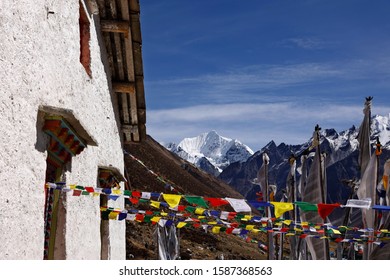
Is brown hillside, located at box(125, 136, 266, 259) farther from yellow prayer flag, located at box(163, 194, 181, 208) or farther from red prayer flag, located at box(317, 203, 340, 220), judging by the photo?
yellow prayer flag, located at box(163, 194, 181, 208)

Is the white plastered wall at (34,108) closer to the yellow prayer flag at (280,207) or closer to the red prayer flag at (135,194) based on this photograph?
the red prayer flag at (135,194)

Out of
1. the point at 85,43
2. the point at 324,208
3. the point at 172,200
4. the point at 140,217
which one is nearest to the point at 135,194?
the point at 172,200

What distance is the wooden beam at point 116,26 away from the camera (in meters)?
9.25

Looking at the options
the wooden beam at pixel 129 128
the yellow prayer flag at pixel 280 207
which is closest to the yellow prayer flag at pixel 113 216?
the yellow prayer flag at pixel 280 207

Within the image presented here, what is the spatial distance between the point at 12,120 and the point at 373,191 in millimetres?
5973

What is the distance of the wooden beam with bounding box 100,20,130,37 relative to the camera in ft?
30.3

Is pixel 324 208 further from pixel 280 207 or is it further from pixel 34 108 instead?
pixel 34 108

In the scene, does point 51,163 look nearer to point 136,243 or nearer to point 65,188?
point 65,188

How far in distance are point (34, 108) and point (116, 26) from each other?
4.12 metres

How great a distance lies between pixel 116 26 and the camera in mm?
9273

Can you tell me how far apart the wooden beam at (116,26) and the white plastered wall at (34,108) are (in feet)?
4.79

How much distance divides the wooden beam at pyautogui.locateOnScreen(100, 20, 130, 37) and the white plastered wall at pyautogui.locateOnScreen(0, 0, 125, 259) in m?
1.46

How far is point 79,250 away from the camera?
7.28m

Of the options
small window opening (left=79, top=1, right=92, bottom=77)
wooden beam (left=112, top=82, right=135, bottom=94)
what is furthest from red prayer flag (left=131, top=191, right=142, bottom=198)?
wooden beam (left=112, top=82, right=135, bottom=94)
